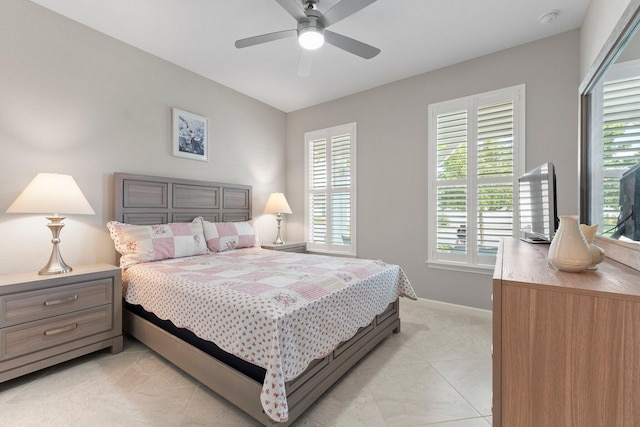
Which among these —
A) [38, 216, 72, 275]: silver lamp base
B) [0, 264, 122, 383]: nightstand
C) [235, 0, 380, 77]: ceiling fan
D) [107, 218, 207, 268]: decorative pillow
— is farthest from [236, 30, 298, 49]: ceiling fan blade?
[0, 264, 122, 383]: nightstand

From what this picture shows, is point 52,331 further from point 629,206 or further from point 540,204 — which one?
point 540,204

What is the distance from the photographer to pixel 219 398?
68.6 inches

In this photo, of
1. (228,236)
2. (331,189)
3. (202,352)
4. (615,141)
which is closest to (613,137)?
(615,141)

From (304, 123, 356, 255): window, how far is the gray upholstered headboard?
3.39 feet

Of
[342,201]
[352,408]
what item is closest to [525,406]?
[352,408]

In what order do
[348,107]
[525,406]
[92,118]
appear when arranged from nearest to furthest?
[525,406] → [92,118] → [348,107]

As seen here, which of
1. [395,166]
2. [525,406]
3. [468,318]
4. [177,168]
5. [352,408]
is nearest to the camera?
[525,406]

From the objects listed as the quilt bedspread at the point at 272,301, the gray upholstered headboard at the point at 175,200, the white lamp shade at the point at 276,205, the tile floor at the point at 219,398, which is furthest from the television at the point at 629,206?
the gray upholstered headboard at the point at 175,200

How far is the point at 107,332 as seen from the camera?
7.33 feet

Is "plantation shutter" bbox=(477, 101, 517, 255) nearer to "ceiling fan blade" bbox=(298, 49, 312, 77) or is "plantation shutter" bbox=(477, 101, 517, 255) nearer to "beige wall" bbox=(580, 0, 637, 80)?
"beige wall" bbox=(580, 0, 637, 80)

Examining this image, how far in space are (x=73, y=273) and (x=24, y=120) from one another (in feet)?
4.37

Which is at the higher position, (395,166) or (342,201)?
(395,166)

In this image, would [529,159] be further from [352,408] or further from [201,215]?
[201,215]

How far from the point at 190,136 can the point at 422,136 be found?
2.80 meters
